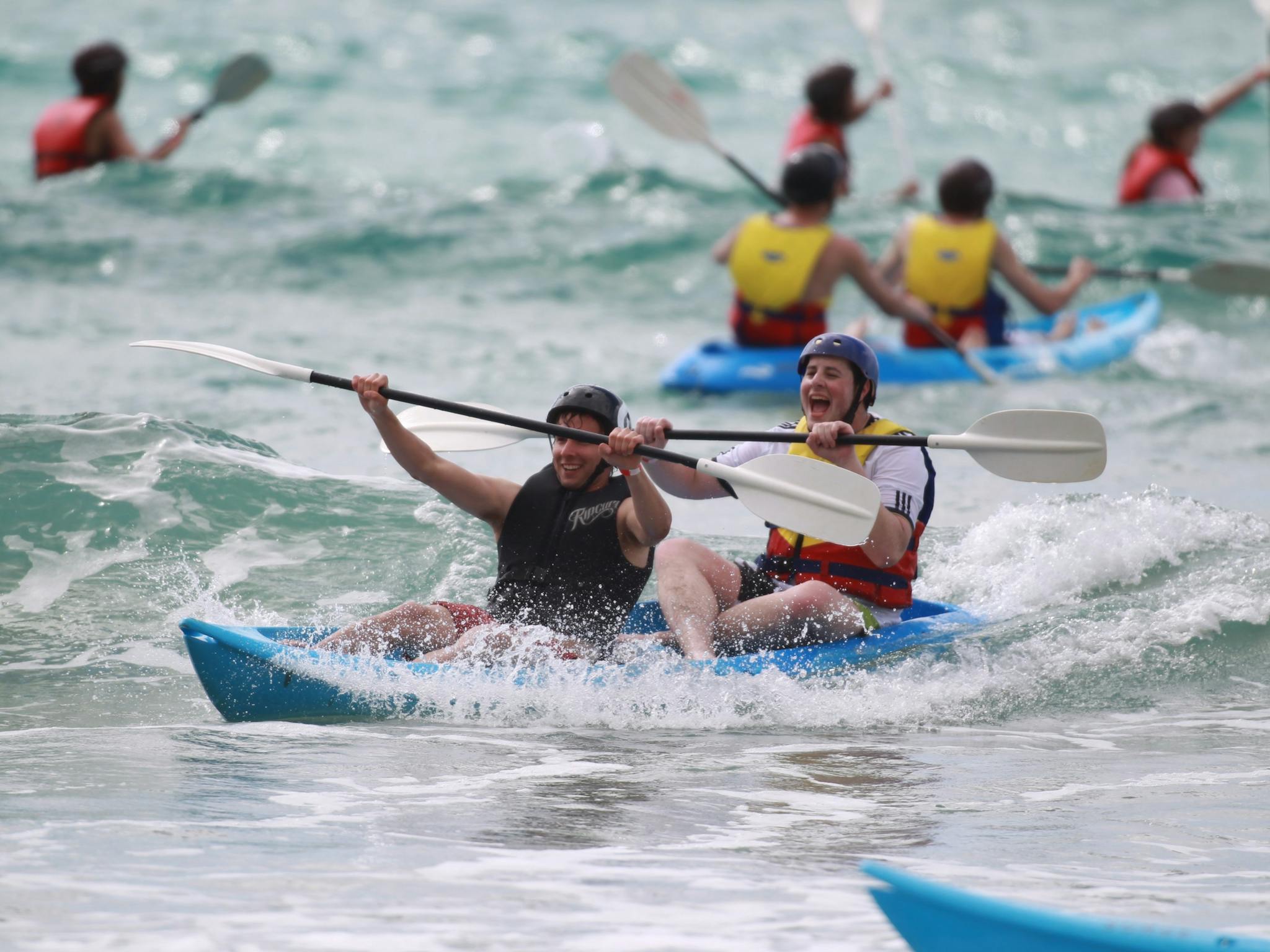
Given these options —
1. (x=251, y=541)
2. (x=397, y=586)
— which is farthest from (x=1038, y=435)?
(x=251, y=541)

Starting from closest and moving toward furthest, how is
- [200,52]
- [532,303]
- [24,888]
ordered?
1. [24,888]
2. [532,303]
3. [200,52]

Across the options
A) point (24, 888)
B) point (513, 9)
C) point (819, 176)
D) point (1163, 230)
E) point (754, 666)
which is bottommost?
point (24, 888)

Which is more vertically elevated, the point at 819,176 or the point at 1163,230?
the point at 1163,230

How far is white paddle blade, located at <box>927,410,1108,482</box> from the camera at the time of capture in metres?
5.12

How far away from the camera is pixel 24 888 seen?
3.08 meters

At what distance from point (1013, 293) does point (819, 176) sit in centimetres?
544

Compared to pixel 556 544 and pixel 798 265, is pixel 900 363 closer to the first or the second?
pixel 798 265

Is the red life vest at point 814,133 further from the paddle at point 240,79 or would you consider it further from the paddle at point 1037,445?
the paddle at point 1037,445

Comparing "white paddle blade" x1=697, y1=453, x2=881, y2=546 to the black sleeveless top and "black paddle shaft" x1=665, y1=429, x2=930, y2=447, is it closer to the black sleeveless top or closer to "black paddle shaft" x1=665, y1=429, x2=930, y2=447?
"black paddle shaft" x1=665, y1=429, x2=930, y2=447

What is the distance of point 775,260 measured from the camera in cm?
898

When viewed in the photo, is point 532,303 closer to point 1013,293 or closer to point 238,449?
point 1013,293

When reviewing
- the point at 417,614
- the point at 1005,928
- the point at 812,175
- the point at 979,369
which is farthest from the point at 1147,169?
the point at 1005,928

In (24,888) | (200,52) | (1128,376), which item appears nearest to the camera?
(24,888)

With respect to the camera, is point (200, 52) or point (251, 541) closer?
point (251, 541)
